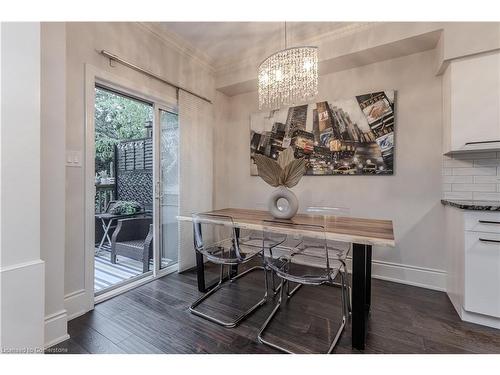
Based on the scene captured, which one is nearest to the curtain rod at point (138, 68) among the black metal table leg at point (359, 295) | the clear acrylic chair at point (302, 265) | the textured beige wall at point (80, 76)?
the textured beige wall at point (80, 76)

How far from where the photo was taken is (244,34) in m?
2.62

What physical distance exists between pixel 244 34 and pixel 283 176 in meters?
1.76

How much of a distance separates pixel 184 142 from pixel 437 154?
2.78 m

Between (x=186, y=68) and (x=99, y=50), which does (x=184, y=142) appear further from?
(x=99, y=50)

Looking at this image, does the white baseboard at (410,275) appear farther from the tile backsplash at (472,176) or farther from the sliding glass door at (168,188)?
the sliding glass door at (168,188)

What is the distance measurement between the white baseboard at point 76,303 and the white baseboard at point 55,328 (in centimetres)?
23

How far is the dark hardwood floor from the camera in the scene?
1545mm

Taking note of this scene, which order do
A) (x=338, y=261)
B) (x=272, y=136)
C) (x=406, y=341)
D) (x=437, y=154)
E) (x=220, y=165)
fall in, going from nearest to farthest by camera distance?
(x=406, y=341) → (x=338, y=261) → (x=437, y=154) → (x=272, y=136) → (x=220, y=165)

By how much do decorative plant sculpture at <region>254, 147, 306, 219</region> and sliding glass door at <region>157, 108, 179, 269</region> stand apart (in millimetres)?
1337

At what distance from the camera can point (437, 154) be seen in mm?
2404

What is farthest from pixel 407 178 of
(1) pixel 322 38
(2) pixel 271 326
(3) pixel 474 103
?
(2) pixel 271 326

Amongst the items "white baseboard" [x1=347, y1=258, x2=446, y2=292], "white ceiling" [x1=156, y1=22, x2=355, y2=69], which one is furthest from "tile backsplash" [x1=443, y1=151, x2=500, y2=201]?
"white ceiling" [x1=156, y1=22, x2=355, y2=69]

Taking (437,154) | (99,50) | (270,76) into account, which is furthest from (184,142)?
(437,154)

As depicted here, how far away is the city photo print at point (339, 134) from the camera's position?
8.50ft
